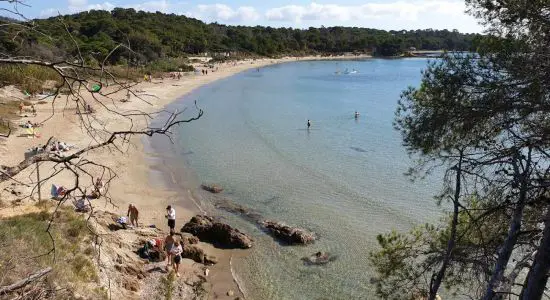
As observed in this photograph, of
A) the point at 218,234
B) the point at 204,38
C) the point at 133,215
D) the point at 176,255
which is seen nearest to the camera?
the point at 176,255

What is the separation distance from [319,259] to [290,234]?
1844mm

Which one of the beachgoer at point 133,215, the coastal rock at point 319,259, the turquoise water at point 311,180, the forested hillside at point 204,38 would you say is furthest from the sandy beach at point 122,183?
the forested hillside at point 204,38

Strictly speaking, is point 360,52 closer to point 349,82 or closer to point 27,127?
point 349,82

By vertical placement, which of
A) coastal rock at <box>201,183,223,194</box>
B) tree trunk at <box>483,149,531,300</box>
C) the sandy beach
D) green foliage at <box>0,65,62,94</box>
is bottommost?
coastal rock at <box>201,183,223,194</box>

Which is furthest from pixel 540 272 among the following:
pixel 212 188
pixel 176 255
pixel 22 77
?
pixel 212 188

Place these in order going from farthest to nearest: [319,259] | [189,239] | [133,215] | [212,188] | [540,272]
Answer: [212,188], [133,215], [189,239], [319,259], [540,272]

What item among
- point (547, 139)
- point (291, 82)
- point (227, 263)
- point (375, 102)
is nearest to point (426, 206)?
point (227, 263)

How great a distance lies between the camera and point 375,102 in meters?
59.1

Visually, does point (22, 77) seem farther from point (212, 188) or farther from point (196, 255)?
point (212, 188)

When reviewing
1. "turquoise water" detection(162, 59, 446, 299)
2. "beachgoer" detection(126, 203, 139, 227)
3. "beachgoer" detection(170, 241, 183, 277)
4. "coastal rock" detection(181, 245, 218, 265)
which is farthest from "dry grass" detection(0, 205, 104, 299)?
"turquoise water" detection(162, 59, 446, 299)

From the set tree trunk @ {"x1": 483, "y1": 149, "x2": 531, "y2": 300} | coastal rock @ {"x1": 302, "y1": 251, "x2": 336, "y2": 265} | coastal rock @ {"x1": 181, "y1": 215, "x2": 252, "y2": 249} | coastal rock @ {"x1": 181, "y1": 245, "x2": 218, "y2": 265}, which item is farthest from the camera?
coastal rock @ {"x1": 181, "y1": 215, "x2": 252, "y2": 249}

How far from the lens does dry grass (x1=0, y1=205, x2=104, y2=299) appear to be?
8500mm

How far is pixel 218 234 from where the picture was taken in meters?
17.7

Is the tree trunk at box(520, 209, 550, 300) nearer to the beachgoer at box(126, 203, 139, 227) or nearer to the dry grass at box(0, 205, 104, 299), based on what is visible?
the dry grass at box(0, 205, 104, 299)
